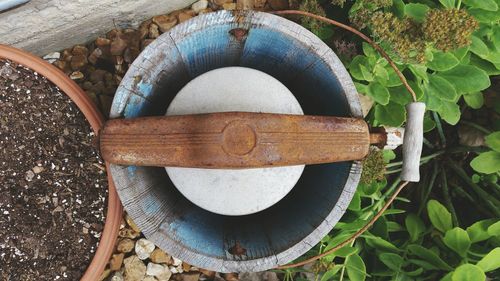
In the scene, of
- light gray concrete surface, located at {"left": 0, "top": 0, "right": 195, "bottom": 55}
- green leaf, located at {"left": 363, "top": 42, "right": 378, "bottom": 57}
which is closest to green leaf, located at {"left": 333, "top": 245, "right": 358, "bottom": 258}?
green leaf, located at {"left": 363, "top": 42, "right": 378, "bottom": 57}

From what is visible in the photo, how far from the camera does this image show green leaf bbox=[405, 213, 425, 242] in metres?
1.38

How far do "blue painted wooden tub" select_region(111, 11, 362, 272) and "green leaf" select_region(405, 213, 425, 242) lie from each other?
37cm

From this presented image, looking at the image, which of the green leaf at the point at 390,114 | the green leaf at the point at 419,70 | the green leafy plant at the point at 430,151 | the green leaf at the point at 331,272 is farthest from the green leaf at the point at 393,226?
the green leaf at the point at 419,70

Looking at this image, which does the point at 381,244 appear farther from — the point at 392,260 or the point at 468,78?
the point at 468,78

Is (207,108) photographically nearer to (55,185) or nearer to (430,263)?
(55,185)

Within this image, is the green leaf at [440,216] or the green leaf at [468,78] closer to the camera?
the green leaf at [468,78]

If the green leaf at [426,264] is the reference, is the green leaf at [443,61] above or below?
above

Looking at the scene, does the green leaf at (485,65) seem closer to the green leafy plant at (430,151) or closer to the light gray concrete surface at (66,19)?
the green leafy plant at (430,151)

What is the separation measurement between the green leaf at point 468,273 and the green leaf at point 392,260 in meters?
0.15

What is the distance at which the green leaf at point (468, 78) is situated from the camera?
1212 mm

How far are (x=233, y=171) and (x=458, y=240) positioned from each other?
57 centimetres

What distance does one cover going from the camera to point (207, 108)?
1.06m

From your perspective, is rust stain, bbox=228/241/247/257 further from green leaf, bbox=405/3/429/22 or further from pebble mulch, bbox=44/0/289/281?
green leaf, bbox=405/3/429/22

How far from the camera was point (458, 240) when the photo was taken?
1.24 metres
